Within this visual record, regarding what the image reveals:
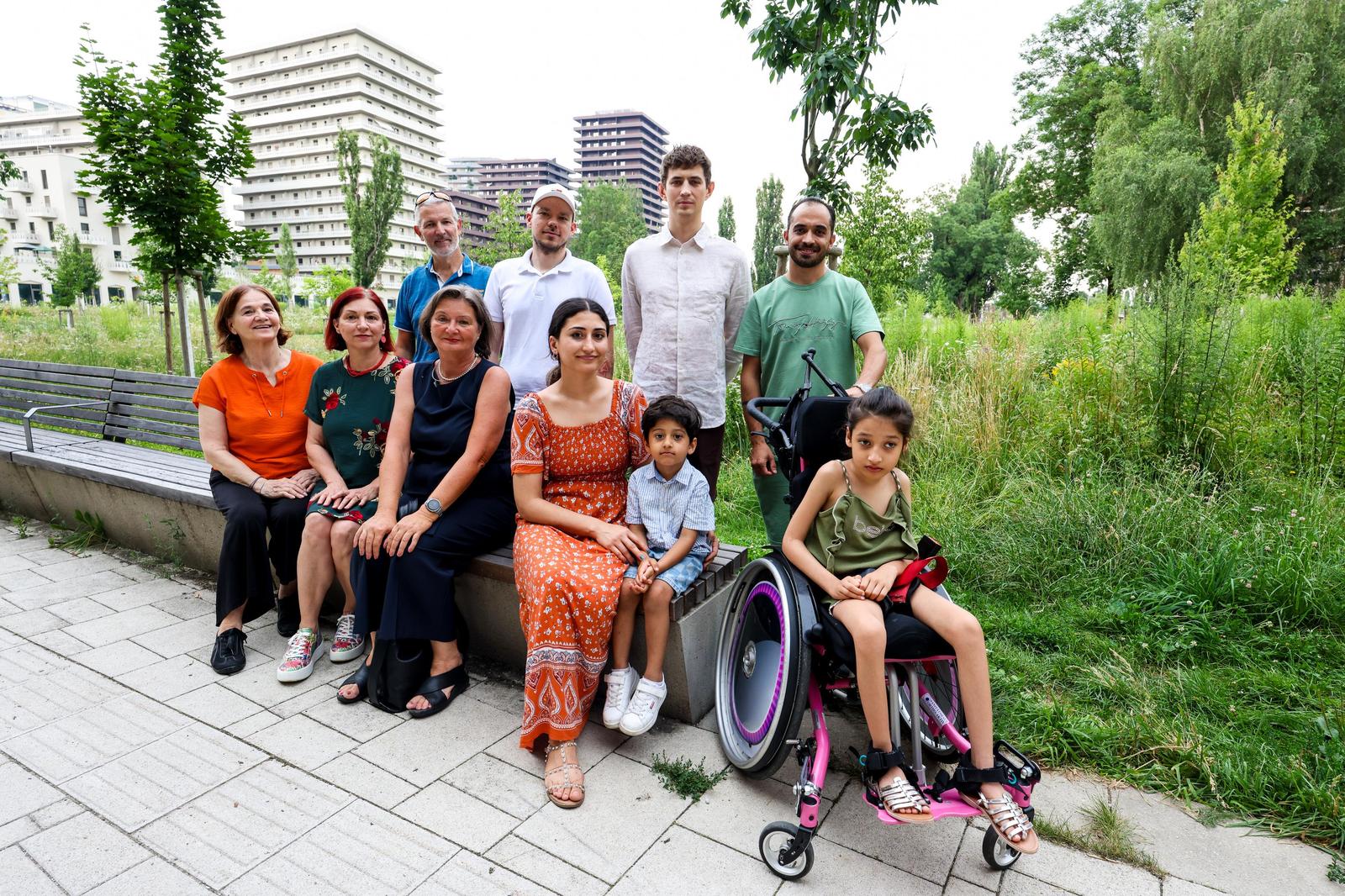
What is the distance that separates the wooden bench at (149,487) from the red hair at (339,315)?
1221 millimetres

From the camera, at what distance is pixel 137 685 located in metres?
2.93

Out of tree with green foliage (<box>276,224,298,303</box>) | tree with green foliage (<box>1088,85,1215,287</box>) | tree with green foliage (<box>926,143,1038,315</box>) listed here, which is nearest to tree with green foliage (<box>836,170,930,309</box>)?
tree with green foliage (<box>1088,85,1215,287</box>)

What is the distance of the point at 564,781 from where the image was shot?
7.38 ft

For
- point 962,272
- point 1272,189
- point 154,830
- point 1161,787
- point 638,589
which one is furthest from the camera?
point 962,272

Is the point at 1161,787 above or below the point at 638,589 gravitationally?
below

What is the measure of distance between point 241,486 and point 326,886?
7.30 feet

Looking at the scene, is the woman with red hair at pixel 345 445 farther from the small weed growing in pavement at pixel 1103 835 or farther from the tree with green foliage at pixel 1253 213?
the tree with green foliage at pixel 1253 213

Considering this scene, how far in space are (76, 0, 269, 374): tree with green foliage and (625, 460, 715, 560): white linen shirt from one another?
26.6 feet

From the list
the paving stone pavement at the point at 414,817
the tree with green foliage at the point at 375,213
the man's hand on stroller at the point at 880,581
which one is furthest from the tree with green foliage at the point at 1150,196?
the tree with green foliage at the point at 375,213

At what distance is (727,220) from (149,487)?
211 ft

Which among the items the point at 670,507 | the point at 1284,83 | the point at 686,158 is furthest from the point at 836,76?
the point at 1284,83

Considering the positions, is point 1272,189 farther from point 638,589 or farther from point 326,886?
point 326,886

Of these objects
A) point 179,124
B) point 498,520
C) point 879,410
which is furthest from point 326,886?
point 179,124

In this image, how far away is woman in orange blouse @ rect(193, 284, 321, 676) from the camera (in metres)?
3.27
